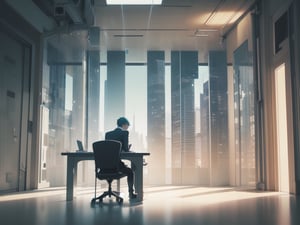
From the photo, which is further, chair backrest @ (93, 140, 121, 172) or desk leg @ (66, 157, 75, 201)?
desk leg @ (66, 157, 75, 201)

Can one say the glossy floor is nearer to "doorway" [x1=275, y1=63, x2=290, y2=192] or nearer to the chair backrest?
the chair backrest

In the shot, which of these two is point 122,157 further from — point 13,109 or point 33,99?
point 33,99

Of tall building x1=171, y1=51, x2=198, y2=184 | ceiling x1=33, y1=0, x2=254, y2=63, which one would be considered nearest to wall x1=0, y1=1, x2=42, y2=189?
ceiling x1=33, y1=0, x2=254, y2=63

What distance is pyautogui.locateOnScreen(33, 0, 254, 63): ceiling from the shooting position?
8.98m

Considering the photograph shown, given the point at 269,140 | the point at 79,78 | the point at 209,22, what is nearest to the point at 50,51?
the point at 79,78

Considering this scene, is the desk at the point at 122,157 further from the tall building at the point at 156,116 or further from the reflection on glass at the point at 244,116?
the tall building at the point at 156,116

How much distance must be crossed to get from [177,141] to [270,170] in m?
3.83

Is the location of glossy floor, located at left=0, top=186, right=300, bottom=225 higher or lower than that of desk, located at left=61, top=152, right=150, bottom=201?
lower

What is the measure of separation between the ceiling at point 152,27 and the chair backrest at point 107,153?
323 centimetres

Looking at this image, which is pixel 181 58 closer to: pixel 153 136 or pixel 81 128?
pixel 153 136

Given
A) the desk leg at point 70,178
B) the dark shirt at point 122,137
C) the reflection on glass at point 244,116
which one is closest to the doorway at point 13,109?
the desk leg at point 70,178

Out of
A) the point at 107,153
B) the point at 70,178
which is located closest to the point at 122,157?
the point at 107,153

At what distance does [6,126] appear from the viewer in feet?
25.5

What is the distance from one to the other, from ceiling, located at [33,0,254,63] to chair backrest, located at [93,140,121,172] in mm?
3235
